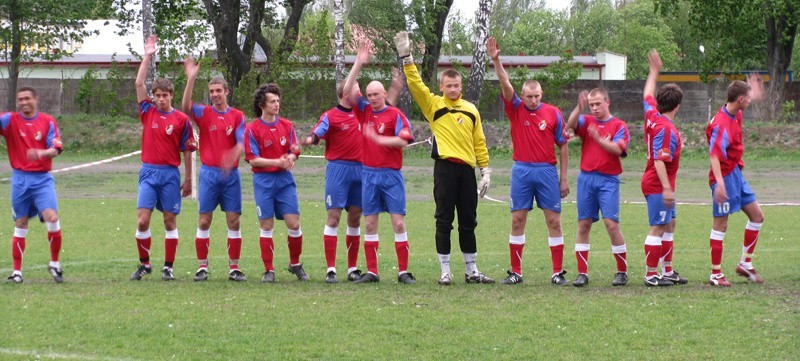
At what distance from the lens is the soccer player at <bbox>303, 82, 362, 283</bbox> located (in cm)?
1165

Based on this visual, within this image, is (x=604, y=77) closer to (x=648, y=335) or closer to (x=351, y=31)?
(x=351, y=31)

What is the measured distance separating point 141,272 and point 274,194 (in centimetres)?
163

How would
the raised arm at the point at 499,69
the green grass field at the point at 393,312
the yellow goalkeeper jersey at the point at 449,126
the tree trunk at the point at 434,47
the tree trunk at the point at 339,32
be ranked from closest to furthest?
1. the green grass field at the point at 393,312
2. the raised arm at the point at 499,69
3. the yellow goalkeeper jersey at the point at 449,126
4. the tree trunk at the point at 339,32
5. the tree trunk at the point at 434,47

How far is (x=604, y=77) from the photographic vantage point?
2334 inches

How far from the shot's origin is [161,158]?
37.8ft

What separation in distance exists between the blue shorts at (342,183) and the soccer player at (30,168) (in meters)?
2.79

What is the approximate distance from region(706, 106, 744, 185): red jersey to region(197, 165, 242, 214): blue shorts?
191 inches

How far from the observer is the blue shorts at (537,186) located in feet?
36.9

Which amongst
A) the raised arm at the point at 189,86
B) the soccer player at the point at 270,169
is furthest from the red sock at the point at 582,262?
the raised arm at the point at 189,86

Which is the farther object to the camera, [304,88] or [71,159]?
Result: [304,88]

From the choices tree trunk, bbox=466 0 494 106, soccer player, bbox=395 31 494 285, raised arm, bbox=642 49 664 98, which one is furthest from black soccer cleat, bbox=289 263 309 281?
tree trunk, bbox=466 0 494 106

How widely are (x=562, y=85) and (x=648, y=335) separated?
33.1m

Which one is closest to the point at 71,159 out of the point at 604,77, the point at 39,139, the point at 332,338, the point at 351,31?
the point at 351,31

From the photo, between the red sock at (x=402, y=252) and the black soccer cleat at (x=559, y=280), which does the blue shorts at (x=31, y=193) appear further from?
the black soccer cleat at (x=559, y=280)
